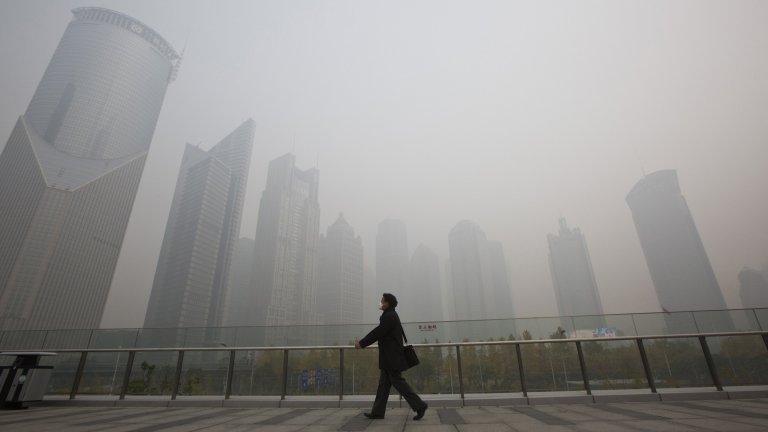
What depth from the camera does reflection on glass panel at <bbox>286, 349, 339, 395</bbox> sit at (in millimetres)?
7680

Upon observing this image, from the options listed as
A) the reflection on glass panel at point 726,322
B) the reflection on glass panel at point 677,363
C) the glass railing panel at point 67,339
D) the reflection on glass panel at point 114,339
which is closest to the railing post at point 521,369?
the reflection on glass panel at point 677,363

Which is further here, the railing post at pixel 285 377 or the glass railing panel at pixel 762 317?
the glass railing panel at pixel 762 317

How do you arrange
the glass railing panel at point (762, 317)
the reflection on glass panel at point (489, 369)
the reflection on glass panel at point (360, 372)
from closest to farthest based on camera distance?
the reflection on glass panel at point (489, 369)
the reflection on glass panel at point (360, 372)
the glass railing panel at point (762, 317)

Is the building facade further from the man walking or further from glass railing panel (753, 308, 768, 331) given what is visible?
the man walking

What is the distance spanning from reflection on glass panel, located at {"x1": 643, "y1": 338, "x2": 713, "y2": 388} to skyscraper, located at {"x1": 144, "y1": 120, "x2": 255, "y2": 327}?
486ft

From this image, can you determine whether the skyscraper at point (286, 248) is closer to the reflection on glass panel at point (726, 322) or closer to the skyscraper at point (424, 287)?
the skyscraper at point (424, 287)

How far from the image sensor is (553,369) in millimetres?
7227

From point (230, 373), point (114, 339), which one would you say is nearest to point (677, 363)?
point (230, 373)

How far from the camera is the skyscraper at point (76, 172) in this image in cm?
10306

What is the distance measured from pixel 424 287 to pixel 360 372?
550 feet

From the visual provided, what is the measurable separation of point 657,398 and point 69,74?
165 m

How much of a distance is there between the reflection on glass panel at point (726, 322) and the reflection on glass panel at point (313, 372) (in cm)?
901

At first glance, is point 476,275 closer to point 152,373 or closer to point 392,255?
point 392,255

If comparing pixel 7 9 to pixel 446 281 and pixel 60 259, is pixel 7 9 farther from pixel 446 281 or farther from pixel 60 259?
pixel 446 281
